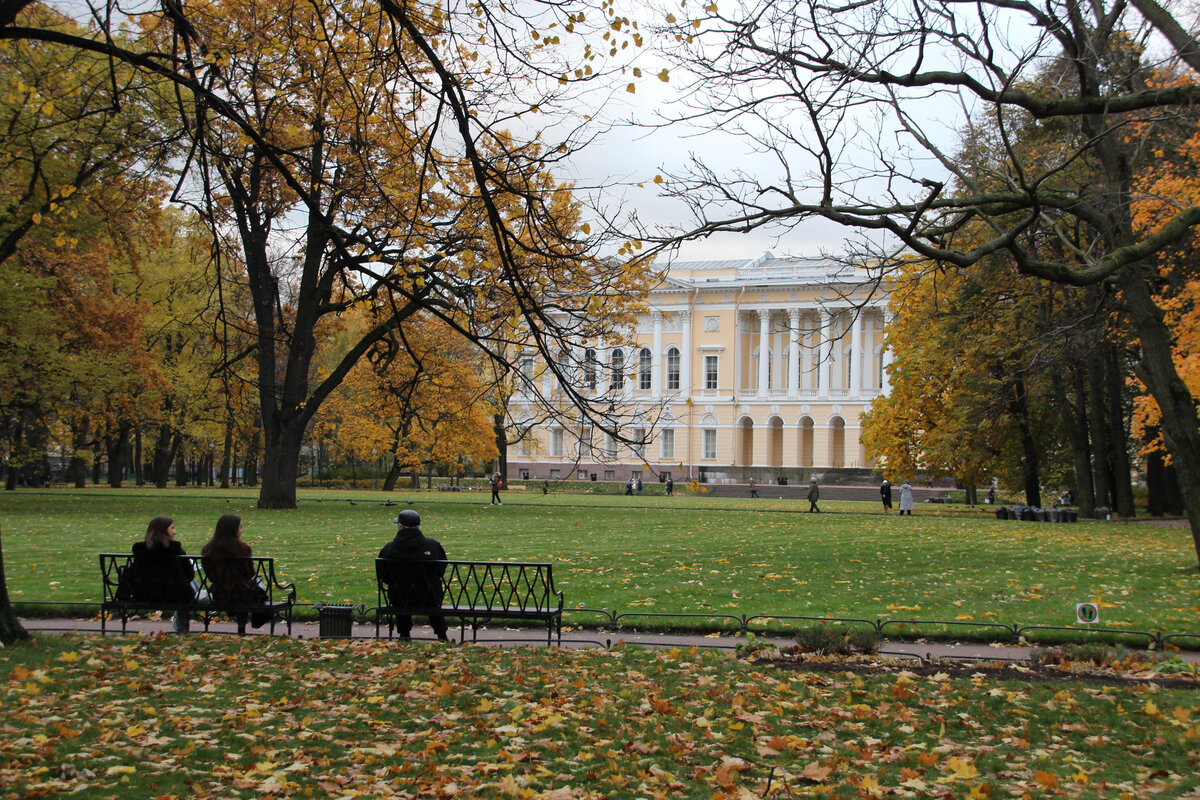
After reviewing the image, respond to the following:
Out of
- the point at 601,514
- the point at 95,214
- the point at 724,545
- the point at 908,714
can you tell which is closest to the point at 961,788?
the point at 908,714

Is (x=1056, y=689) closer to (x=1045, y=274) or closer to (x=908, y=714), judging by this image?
(x=908, y=714)

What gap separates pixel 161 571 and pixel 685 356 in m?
74.4

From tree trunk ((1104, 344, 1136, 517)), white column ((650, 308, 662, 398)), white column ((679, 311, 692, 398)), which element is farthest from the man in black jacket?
white column ((679, 311, 692, 398))

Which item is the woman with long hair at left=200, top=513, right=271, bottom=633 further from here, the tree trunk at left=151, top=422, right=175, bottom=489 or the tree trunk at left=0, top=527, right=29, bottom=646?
the tree trunk at left=151, top=422, right=175, bottom=489

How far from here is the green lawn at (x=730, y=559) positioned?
40.5 feet

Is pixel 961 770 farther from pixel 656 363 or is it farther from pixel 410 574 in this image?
pixel 656 363

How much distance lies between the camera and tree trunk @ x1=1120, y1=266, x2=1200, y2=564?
14484 mm

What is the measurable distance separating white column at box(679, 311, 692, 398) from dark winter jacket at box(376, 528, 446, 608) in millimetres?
73724

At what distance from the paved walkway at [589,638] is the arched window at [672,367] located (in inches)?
2888

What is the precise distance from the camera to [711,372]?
83500 millimetres

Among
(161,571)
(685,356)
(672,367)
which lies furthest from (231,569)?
(672,367)

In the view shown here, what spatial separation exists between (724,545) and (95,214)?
17799 millimetres

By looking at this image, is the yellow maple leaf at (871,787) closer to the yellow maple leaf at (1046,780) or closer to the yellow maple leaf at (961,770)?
the yellow maple leaf at (961,770)

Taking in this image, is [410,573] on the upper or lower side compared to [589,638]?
upper
